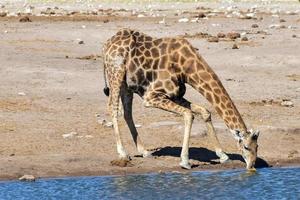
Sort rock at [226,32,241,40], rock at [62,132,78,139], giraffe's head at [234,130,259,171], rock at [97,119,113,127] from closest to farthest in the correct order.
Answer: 1. giraffe's head at [234,130,259,171]
2. rock at [62,132,78,139]
3. rock at [97,119,113,127]
4. rock at [226,32,241,40]

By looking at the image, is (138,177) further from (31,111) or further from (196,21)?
(196,21)

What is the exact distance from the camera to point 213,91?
15.3 metres

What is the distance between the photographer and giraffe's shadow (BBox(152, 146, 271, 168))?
15.8 meters

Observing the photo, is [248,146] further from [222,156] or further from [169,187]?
[169,187]

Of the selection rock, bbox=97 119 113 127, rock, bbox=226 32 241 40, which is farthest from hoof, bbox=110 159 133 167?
rock, bbox=226 32 241 40

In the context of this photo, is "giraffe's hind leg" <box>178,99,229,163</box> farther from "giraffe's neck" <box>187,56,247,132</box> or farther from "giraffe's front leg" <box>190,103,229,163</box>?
"giraffe's neck" <box>187,56,247,132</box>

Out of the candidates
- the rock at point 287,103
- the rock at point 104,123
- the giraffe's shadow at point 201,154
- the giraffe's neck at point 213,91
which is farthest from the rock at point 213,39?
the giraffe's neck at point 213,91

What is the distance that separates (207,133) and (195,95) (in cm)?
444

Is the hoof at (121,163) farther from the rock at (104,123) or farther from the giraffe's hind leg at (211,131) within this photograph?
the rock at (104,123)

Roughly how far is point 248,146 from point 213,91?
40.7 inches

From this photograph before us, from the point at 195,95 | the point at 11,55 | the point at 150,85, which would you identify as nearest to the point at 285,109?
the point at 195,95

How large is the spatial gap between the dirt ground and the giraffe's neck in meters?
0.88

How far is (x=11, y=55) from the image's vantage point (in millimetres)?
26203

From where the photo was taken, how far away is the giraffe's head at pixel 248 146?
1506 centimetres
